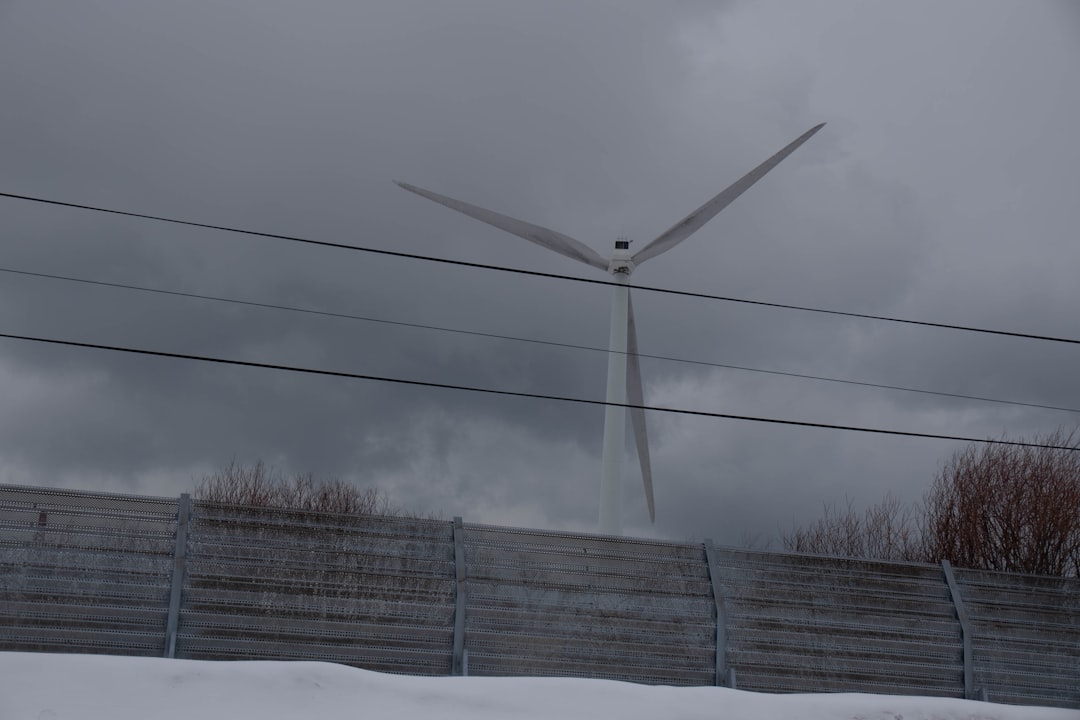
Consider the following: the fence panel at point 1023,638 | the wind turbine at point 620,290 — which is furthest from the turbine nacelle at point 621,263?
the fence panel at point 1023,638

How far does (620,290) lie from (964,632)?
1370 cm

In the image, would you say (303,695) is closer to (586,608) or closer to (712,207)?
(586,608)

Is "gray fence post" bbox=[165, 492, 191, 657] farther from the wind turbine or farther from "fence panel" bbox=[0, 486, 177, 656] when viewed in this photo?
the wind turbine

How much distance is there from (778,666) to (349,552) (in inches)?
244

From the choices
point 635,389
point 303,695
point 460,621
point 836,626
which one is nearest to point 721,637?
point 836,626

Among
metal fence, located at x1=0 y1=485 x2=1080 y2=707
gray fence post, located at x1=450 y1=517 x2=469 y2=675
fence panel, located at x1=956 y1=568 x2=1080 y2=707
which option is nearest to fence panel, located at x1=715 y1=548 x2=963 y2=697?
metal fence, located at x1=0 y1=485 x2=1080 y2=707

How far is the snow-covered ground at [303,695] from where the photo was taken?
10.1 m

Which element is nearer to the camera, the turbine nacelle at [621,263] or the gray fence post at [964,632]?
the gray fence post at [964,632]

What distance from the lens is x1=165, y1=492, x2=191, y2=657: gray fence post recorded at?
13.2 metres

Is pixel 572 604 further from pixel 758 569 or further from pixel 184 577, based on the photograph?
pixel 184 577

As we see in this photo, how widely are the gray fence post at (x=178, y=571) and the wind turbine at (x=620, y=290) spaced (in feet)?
44.1

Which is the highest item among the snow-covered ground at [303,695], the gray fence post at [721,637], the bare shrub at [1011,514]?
the bare shrub at [1011,514]

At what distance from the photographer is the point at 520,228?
28.0m

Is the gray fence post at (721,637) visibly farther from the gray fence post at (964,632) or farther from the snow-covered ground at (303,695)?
the gray fence post at (964,632)
